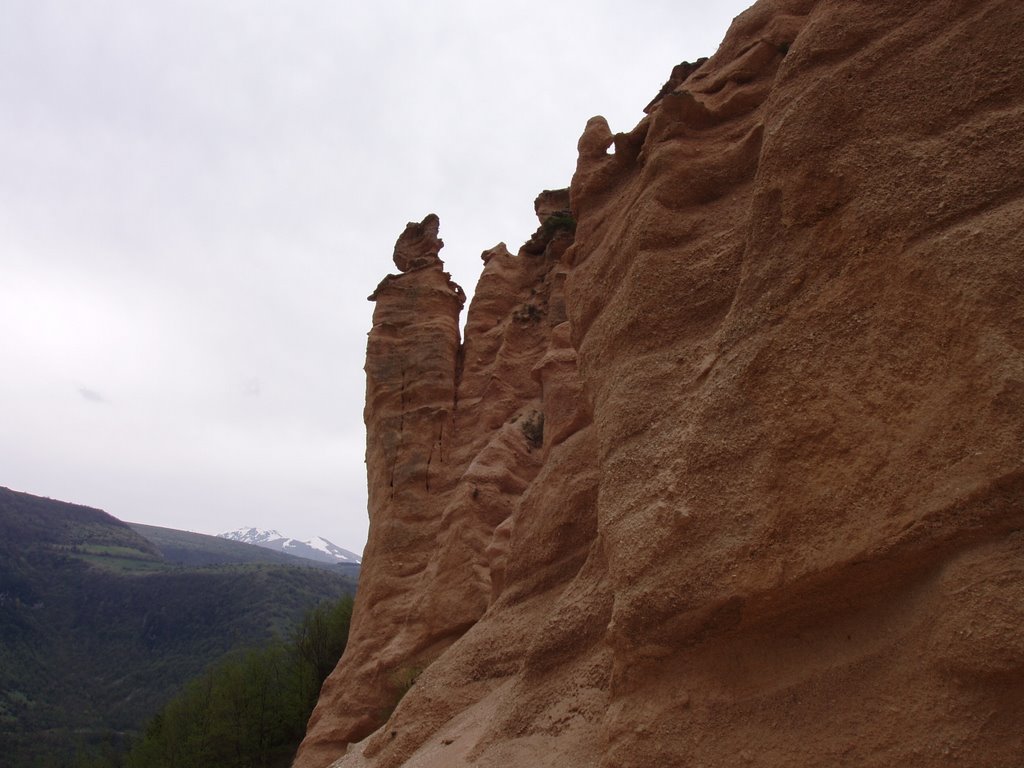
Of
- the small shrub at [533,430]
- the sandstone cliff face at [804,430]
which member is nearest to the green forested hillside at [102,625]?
the small shrub at [533,430]

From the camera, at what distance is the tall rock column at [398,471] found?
17359 millimetres

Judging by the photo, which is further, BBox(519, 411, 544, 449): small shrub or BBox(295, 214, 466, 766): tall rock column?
BBox(519, 411, 544, 449): small shrub

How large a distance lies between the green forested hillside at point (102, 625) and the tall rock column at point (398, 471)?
39.9 metres

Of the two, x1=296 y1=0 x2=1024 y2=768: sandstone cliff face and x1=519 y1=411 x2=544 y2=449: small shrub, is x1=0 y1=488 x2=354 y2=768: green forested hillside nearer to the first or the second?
x1=519 y1=411 x2=544 y2=449: small shrub

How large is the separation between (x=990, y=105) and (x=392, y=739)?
10.3 metres

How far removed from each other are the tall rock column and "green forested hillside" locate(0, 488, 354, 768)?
3993cm

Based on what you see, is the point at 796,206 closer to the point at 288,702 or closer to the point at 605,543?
the point at 605,543

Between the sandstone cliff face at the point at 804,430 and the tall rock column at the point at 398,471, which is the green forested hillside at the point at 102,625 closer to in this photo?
the tall rock column at the point at 398,471

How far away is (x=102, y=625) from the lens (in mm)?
93500

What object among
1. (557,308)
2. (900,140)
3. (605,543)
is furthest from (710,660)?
(557,308)

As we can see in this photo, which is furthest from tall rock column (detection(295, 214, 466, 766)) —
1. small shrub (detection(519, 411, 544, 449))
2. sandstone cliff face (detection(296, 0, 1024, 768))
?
sandstone cliff face (detection(296, 0, 1024, 768))

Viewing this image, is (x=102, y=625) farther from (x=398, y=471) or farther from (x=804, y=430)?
(x=804, y=430)

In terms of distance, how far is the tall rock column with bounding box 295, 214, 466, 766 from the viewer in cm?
1736

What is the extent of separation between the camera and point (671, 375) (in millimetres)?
7457
